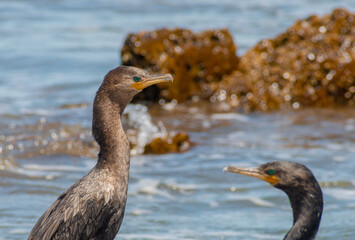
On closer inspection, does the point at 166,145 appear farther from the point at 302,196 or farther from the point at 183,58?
the point at 302,196

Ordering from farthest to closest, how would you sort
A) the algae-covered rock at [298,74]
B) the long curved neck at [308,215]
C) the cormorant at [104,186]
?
the algae-covered rock at [298,74], the long curved neck at [308,215], the cormorant at [104,186]

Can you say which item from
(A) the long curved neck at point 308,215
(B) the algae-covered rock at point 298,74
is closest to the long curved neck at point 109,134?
(A) the long curved neck at point 308,215

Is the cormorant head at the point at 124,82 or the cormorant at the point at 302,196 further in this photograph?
the cormorant at the point at 302,196

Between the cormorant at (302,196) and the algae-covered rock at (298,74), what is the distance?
5.52 metres

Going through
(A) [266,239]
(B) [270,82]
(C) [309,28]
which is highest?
(C) [309,28]

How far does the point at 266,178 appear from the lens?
5617mm

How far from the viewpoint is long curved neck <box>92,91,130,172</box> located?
16.2 feet

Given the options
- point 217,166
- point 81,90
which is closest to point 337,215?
point 217,166

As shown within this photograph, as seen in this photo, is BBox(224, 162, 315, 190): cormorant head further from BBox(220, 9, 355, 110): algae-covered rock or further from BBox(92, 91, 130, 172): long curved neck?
BBox(220, 9, 355, 110): algae-covered rock

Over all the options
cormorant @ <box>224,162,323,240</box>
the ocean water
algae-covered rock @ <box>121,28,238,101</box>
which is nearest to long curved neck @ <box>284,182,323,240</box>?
cormorant @ <box>224,162,323,240</box>

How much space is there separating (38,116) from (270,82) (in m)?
3.62

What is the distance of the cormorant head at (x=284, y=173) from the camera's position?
18.0ft

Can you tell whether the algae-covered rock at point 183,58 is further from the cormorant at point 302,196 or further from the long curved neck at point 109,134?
the long curved neck at point 109,134

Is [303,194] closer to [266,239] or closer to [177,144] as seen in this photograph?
[266,239]
